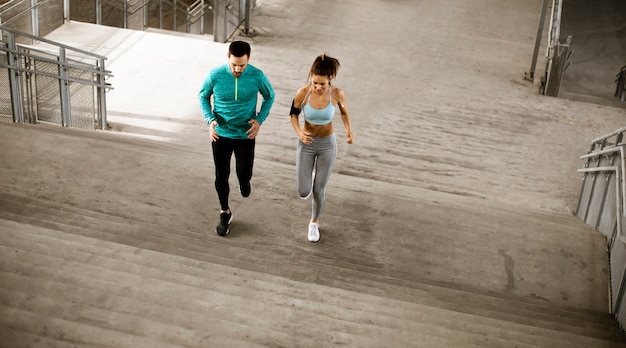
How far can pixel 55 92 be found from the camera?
34.6 ft

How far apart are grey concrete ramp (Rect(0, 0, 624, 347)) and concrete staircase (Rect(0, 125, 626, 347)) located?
0.7 inches

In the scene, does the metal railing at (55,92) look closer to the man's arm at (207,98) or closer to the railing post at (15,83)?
the railing post at (15,83)

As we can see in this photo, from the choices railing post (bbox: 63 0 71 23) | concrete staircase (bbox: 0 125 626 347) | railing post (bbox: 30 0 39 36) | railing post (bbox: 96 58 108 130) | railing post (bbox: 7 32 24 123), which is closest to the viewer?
concrete staircase (bbox: 0 125 626 347)

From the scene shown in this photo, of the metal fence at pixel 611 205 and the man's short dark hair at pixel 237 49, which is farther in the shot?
the metal fence at pixel 611 205

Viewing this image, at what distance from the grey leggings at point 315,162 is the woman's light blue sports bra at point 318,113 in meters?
0.15

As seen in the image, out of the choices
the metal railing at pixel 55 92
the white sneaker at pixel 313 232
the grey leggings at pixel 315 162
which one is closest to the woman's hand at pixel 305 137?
the grey leggings at pixel 315 162

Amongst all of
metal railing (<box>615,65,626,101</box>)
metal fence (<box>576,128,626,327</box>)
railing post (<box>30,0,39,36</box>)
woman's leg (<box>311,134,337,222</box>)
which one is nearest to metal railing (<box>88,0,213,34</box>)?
railing post (<box>30,0,39,36</box>)

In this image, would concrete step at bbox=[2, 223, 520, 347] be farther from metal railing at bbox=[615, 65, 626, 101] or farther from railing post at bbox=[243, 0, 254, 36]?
metal railing at bbox=[615, 65, 626, 101]

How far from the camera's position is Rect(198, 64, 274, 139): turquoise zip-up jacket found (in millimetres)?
5648

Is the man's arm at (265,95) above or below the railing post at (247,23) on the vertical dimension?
above

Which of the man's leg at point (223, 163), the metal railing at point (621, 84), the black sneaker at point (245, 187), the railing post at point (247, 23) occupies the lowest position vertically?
the metal railing at point (621, 84)

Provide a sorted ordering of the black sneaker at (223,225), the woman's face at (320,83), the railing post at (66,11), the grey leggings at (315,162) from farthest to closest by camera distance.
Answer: the railing post at (66,11) < the black sneaker at (223,225) < the grey leggings at (315,162) < the woman's face at (320,83)

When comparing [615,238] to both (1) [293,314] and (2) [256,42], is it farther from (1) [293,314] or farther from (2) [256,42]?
(2) [256,42]

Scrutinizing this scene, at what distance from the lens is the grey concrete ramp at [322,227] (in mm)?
4754
